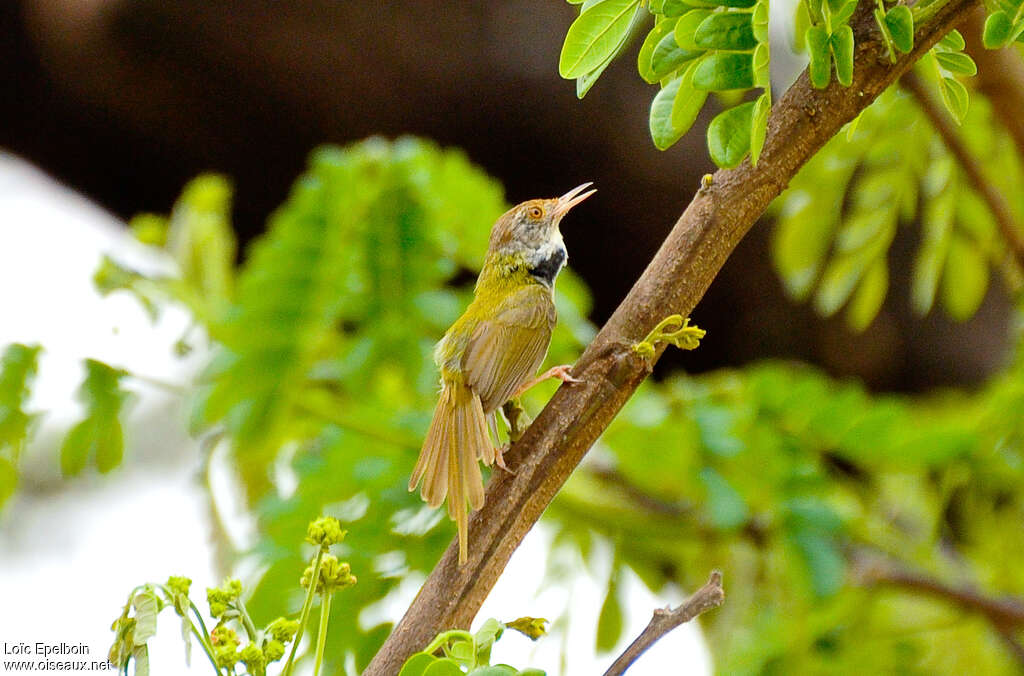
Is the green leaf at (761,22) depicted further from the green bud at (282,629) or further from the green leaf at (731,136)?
the green bud at (282,629)

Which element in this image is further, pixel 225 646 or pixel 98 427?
pixel 98 427

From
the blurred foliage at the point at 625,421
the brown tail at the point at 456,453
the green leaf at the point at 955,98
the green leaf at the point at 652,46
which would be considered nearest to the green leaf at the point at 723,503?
the blurred foliage at the point at 625,421

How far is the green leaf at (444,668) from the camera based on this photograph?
3.11ft

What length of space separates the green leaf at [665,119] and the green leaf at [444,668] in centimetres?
54

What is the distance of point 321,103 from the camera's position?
12.3ft

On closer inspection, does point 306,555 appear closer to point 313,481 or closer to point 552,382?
point 313,481

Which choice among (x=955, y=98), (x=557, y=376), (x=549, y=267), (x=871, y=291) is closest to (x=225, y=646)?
(x=557, y=376)

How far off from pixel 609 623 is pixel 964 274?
52.7 inches

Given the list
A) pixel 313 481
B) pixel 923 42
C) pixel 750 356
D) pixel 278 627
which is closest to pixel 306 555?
pixel 313 481

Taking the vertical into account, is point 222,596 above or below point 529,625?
above

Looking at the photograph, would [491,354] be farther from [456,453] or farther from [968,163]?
[968,163]

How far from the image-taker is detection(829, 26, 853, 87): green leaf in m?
0.99

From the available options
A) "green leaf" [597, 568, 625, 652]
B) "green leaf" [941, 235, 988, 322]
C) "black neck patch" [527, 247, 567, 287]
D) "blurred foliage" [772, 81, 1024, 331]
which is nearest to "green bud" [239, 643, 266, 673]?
"black neck patch" [527, 247, 567, 287]

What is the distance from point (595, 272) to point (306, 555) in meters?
1.88
